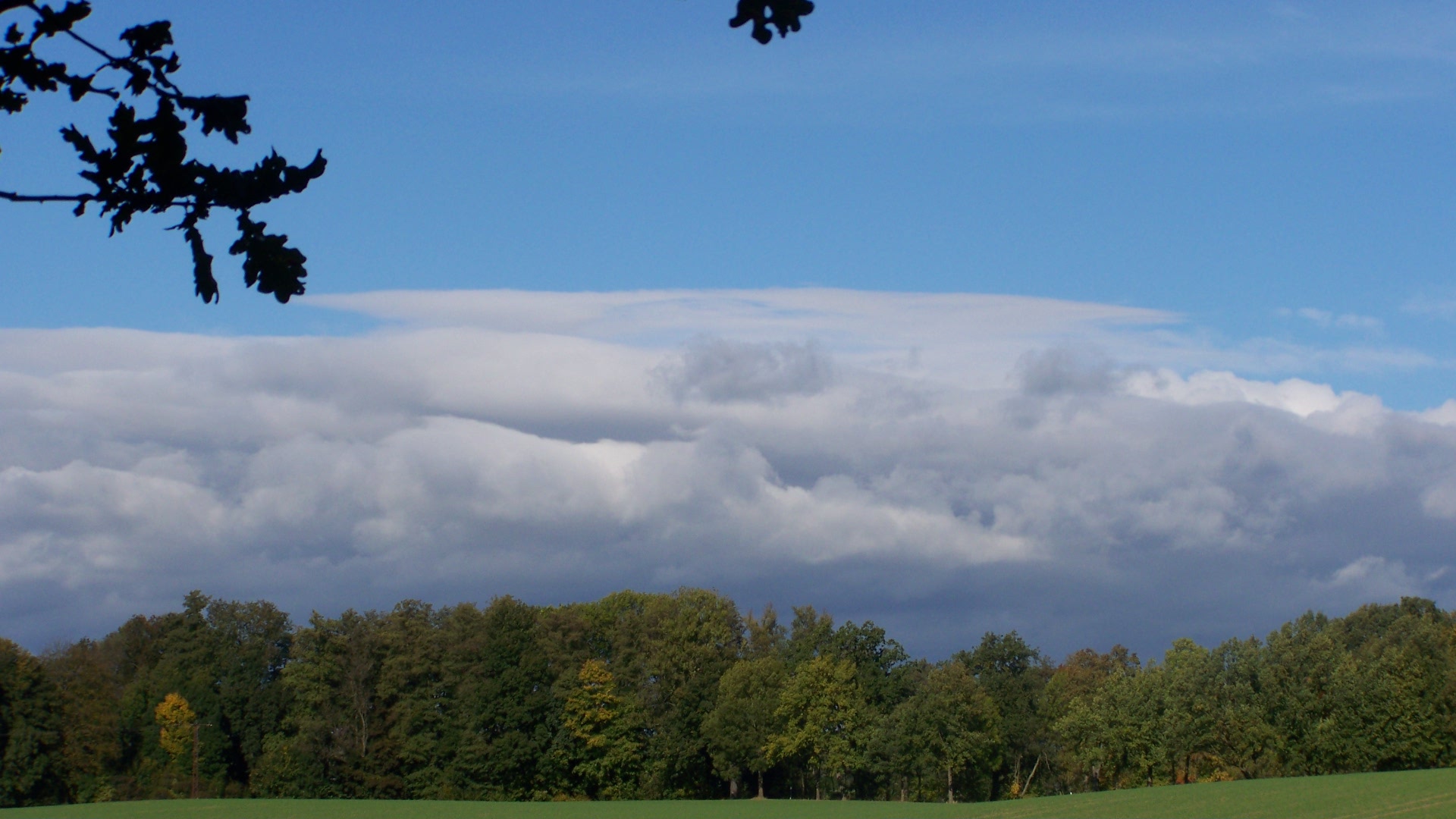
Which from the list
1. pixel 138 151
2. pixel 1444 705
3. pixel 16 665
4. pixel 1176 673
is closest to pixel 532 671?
pixel 16 665

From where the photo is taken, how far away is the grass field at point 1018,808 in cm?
4978

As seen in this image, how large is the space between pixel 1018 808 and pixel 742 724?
3286cm

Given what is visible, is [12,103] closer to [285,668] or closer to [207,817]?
[207,817]

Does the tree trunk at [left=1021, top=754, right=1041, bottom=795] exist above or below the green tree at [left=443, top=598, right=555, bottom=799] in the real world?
below

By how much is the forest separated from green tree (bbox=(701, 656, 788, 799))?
0.18 meters

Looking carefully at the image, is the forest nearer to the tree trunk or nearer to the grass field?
the tree trunk

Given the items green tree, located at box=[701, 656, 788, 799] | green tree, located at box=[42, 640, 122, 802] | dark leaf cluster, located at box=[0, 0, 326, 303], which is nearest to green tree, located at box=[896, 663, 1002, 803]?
green tree, located at box=[701, 656, 788, 799]

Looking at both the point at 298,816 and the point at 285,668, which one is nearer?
the point at 298,816

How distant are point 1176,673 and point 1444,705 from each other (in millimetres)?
15747

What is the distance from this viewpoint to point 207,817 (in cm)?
6431

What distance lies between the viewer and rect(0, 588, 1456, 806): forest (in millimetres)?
86812

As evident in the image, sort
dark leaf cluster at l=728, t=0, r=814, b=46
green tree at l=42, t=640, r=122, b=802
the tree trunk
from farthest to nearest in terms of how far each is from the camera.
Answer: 1. the tree trunk
2. green tree at l=42, t=640, r=122, b=802
3. dark leaf cluster at l=728, t=0, r=814, b=46

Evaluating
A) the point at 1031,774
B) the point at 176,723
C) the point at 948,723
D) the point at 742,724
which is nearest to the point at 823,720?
Result: the point at 742,724

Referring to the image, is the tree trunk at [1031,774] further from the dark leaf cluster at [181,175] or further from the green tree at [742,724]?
the dark leaf cluster at [181,175]
